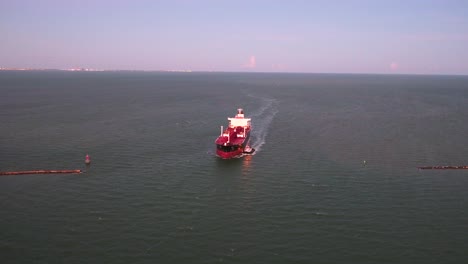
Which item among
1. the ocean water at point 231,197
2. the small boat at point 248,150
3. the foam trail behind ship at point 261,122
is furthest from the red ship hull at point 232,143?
the foam trail behind ship at point 261,122

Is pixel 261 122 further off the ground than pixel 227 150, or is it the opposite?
pixel 261 122

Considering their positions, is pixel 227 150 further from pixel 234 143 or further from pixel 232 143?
pixel 234 143

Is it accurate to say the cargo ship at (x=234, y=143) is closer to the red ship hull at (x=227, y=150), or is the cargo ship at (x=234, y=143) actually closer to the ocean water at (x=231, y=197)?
the red ship hull at (x=227, y=150)

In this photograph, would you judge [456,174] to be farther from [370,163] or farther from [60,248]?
[60,248]

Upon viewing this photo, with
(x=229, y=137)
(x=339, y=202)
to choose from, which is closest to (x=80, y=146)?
(x=229, y=137)

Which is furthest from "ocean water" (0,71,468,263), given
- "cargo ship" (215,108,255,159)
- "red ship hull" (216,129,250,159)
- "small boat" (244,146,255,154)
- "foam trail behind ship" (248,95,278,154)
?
"cargo ship" (215,108,255,159)

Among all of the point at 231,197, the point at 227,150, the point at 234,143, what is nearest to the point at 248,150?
the point at 234,143

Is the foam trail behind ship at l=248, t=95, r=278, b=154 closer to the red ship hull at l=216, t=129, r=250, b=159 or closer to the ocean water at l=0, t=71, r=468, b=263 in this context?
the ocean water at l=0, t=71, r=468, b=263

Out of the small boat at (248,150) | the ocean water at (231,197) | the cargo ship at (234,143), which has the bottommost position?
the ocean water at (231,197)

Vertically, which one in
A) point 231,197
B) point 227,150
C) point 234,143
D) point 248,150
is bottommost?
point 231,197
